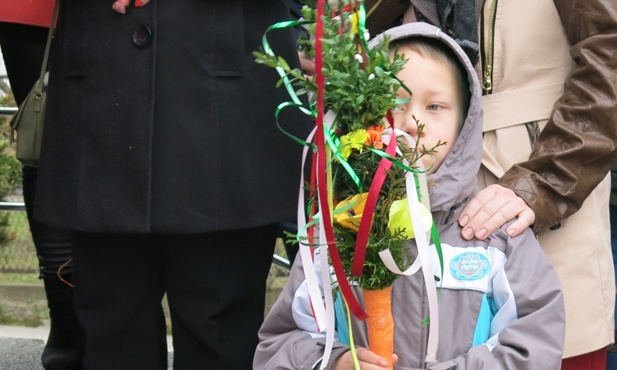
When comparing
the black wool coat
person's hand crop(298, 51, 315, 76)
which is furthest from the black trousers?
person's hand crop(298, 51, 315, 76)

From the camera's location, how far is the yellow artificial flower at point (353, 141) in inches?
82.1

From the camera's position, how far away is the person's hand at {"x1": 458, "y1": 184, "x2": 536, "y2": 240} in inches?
95.0

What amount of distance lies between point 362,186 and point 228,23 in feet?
2.50

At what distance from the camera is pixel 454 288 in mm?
2375

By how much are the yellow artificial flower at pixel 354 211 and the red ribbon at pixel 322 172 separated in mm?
36

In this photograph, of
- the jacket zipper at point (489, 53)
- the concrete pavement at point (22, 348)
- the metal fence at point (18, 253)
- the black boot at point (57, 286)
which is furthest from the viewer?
the metal fence at point (18, 253)

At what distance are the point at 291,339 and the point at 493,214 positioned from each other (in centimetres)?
54

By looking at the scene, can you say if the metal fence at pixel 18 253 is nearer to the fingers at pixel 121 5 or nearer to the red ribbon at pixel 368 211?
the fingers at pixel 121 5

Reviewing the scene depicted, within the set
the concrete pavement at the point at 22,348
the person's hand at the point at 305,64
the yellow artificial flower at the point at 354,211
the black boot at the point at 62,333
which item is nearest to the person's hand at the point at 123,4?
the person's hand at the point at 305,64

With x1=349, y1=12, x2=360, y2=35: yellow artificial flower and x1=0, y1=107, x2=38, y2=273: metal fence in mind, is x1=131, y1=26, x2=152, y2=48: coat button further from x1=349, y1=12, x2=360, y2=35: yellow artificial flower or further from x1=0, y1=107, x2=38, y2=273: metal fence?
x1=0, y1=107, x2=38, y2=273: metal fence

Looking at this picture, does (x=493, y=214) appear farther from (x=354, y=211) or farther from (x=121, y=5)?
(x=121, y=5)

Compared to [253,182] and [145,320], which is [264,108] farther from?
[145,320]

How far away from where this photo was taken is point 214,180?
8.84 feet

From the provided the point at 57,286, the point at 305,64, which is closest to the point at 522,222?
the point at 305,64
